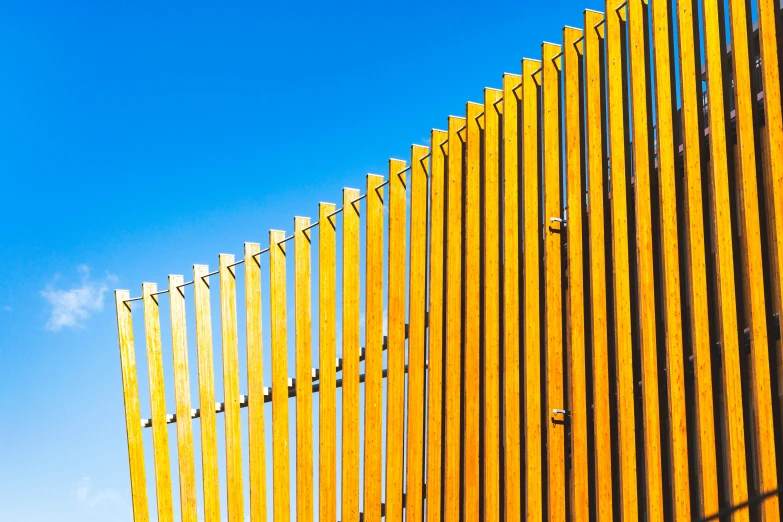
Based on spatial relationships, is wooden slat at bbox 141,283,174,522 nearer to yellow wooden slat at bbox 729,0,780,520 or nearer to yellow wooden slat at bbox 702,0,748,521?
yellow wooden slat at bbox 702,0,748,521

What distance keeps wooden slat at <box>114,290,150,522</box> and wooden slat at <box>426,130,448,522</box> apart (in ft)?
16.3

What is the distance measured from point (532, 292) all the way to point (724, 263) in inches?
89.4

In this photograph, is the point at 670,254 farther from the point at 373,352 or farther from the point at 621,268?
the point at 373,352

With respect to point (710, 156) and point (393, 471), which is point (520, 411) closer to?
point (393, 471)

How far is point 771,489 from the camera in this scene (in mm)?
8164

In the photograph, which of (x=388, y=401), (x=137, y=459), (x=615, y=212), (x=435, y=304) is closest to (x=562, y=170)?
(x=615, y=212)

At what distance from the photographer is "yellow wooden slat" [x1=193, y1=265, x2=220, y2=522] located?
13883 millimetres

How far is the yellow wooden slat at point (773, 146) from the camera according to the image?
8438 mm

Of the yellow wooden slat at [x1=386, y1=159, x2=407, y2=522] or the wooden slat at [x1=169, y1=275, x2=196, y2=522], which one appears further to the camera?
the wooden slat at [x1=169, y1=275, x2=196, y2=522]

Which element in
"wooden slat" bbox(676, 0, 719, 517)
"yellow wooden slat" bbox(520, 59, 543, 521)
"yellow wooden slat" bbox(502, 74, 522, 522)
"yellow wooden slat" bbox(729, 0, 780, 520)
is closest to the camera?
"yellow wooden slat" bbox(729, 0, 780, 520)

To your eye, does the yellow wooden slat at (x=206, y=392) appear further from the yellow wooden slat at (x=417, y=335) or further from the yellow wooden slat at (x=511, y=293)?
the yellow wooden slat at (x=511, y=293)

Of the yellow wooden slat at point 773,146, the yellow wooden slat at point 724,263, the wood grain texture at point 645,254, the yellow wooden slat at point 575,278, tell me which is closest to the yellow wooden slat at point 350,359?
the yellow wooden slat at point 575,278

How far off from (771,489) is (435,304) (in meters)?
4.44

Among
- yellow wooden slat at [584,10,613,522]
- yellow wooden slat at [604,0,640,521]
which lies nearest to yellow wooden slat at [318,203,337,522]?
yellow wooden slat at [584,10,613,522]
